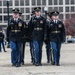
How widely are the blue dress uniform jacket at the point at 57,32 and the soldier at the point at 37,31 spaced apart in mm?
297

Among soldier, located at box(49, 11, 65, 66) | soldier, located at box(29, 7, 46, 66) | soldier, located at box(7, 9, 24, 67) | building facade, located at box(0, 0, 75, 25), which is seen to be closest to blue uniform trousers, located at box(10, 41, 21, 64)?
soldier, located at box(7, 9, 24, 67)

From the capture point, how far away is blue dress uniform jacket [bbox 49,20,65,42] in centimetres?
1541

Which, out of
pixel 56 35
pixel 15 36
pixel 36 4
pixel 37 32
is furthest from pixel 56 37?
pixel 36 4

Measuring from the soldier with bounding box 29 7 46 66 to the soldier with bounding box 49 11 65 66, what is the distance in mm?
309

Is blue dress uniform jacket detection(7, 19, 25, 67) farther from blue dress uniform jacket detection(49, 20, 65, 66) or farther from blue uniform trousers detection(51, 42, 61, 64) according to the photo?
blue uniform trousers detection(51, 42, 61, 64)

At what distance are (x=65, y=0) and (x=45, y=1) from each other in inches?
212

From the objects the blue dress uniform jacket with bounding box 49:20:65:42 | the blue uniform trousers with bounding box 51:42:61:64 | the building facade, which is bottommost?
Result: the building facade

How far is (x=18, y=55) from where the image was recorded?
15414mm

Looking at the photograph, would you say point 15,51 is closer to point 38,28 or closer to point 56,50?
point 38,28

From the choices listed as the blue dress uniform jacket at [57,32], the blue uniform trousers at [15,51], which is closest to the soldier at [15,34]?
the blue uniform trousers at [15,51]

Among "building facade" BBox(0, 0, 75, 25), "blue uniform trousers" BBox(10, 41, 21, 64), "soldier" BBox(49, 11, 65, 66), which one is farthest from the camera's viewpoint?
"building facade" BBox(0, 0, 75, 25)

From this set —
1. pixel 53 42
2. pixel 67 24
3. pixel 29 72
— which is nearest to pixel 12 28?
pixel 53 42

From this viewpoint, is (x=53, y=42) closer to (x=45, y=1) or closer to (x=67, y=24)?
(x=67, y=24)

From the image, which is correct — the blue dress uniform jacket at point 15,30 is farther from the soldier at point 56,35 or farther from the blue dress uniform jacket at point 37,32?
the soldier at point 56,35
